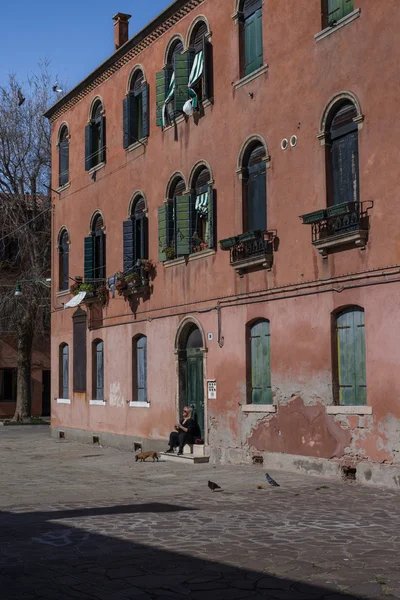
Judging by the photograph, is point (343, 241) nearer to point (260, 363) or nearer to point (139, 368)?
point (260, 363)

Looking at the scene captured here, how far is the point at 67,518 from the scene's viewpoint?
1100cm

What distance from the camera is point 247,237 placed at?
1728 centimetres

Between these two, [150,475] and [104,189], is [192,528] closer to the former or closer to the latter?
[150,475]

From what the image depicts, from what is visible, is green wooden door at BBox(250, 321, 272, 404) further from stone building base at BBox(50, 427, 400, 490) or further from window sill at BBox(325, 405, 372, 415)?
window sill at BBox(325, 405, 372, 415)

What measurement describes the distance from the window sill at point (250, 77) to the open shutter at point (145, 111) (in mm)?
4385

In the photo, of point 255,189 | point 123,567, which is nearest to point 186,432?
point 255,189

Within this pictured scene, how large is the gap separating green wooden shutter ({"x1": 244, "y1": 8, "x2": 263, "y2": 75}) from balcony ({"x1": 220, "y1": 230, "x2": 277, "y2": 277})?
11.8 ft

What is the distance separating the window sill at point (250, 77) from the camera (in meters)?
17.5

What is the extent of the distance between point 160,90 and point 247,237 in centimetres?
586

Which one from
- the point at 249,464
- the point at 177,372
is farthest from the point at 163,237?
the point at 249,464

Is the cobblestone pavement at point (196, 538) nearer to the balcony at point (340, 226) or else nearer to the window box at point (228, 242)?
the balcony at point (340, 226)

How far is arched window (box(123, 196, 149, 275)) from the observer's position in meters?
22.4

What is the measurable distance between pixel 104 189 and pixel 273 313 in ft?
31.6

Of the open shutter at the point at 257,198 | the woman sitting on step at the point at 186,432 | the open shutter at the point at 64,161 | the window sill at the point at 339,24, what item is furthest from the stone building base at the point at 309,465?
the open shutter at the point at 64,161
